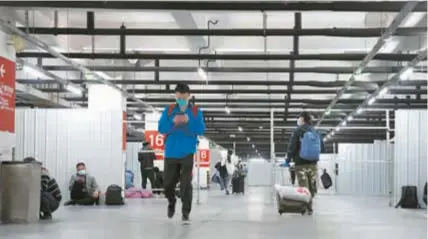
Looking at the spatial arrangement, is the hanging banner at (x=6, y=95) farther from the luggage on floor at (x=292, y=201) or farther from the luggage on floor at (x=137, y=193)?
the luggage on floor at (x=137, y=193)

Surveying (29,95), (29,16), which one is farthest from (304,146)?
(29,95)

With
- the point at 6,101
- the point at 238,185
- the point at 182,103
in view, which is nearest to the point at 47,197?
the point at 6,101

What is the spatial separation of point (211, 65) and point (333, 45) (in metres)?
3.81

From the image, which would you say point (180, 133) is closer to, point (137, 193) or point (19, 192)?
point (19, 192)

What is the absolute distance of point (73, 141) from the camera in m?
16.1

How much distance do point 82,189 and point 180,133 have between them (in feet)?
25.9

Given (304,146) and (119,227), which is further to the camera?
(304,146)

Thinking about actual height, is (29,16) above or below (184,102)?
above

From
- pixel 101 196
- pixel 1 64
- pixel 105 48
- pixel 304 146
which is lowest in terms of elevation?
pixel 101 196

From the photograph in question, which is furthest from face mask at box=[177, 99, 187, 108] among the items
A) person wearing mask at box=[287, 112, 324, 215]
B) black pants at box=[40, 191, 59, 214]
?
person wearing mask at box=[287, 112, 324, 215]

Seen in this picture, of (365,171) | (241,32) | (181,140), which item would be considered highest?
(241,32)

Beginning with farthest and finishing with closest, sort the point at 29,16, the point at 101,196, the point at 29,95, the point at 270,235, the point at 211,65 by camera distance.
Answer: the point at 29,95
the point at 211,65
the point at 101,196
the point at 29,16
the point at 270,235

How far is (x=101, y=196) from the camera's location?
51.7 ft

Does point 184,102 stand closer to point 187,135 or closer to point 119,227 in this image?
point 187,135
